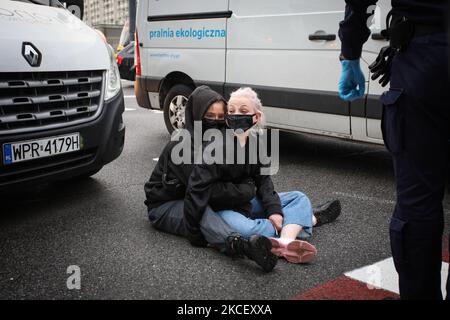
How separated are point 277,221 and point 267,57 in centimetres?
234

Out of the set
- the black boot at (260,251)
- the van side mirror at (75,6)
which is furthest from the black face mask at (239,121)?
the van side mirror at (75,6)

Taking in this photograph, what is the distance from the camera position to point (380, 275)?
2.64m

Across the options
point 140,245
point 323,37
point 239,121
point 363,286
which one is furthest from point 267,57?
point 363,286

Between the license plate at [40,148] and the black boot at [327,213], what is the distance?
1.66 m

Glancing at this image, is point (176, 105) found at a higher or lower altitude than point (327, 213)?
higher

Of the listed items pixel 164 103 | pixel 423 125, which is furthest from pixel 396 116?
pixel 164 103

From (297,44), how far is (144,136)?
2.83 m

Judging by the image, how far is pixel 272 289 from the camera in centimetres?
250

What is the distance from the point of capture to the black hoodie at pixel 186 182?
3021 millimetres

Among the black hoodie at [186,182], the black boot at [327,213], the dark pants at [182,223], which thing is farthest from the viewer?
the black boot at [327,213]

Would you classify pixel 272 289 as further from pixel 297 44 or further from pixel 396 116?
pixel 297 44

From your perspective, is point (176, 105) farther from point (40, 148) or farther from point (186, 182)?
point (186, 182)

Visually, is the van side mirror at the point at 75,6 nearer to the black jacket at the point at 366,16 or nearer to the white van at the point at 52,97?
the white van at the point at 52,97

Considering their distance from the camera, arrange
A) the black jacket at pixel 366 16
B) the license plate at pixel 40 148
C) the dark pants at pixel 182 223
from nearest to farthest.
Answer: the black jacket at pixel 366 16 < the dark pants at pixel 182 223 < the license plate at pixel 40 148
